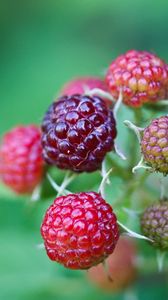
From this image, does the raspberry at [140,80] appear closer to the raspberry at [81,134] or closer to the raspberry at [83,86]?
the raspberry at [81,134]

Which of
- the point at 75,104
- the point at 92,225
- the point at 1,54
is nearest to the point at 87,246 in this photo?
the point at 92,225

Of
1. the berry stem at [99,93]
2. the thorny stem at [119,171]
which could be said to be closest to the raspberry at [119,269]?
the thorny stem at [119,171]

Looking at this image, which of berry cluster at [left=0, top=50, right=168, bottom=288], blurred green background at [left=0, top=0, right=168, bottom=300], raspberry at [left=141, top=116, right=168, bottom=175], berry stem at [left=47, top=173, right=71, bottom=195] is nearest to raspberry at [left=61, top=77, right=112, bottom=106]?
berry cluster at [left=0, top=50, right=168, bottom=288]

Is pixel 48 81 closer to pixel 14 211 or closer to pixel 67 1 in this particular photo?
pixel 67 1

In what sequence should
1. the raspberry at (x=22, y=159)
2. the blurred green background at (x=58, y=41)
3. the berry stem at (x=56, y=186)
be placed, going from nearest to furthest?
the berry stem at (x=56, y=186)
the raspberry at (x=22, y=159)
the blurred green background at (x=58, y=41)

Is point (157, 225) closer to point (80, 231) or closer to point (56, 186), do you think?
point (80, 231)

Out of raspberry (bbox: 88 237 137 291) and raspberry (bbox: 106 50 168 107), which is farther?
raspberry (bbox: 88 237 137 291)

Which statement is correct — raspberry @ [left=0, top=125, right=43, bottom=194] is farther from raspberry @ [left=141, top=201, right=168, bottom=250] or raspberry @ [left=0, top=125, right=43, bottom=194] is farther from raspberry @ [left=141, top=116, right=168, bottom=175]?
raspberry @ [left=141, top=116, right=168, bottom=175]
